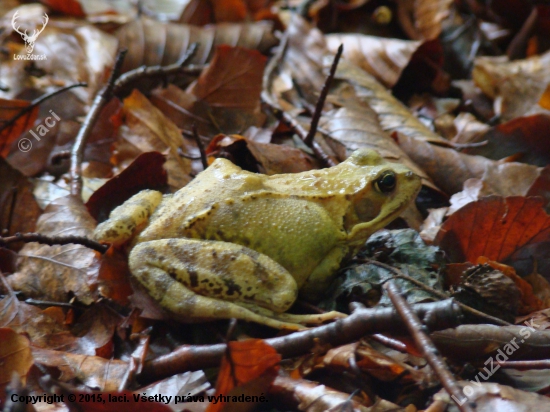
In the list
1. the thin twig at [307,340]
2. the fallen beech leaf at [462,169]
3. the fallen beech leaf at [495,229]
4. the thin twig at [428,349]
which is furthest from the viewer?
the fallen beech leaf at [462,169]

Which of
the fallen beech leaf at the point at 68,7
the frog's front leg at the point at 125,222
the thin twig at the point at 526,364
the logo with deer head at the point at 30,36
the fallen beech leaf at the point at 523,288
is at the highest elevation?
the fallen beech leaf at the point at 68,7

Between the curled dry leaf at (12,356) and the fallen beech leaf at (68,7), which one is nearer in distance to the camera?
the curled dry leaf at (12,356)

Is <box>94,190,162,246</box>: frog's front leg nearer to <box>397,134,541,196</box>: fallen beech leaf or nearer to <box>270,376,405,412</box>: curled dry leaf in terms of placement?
<box>270,376,405,412</box>: curled dry leaf

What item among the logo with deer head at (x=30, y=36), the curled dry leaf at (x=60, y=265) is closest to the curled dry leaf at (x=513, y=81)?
the curled dry leaf at (x=60, y=265)

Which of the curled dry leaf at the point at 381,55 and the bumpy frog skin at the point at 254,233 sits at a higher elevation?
the curled dry leaf at the point at 381,55

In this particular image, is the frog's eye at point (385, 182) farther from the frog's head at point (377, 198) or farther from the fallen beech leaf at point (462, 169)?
the fallen beech leaf at point (462, 169)

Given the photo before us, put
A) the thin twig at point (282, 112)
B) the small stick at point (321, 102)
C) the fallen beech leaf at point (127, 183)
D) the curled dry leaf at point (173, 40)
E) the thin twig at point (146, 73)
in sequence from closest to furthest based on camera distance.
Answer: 1. the fallen beech leaf at point (127, 183)
2. the small stick at point (321, 102)
3. the thin twig at point (282, 112)
4. the thin twig at point (146, 73)
5. the curled dry leaf at point (173, 40)

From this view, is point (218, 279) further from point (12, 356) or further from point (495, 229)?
point (495, 229)

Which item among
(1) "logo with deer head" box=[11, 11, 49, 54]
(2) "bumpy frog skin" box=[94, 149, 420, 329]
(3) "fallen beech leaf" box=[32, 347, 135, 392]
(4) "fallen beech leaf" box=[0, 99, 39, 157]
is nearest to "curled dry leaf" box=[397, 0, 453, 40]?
(2) "bumpy frog skin" box=[94, 149, 420, 329]
